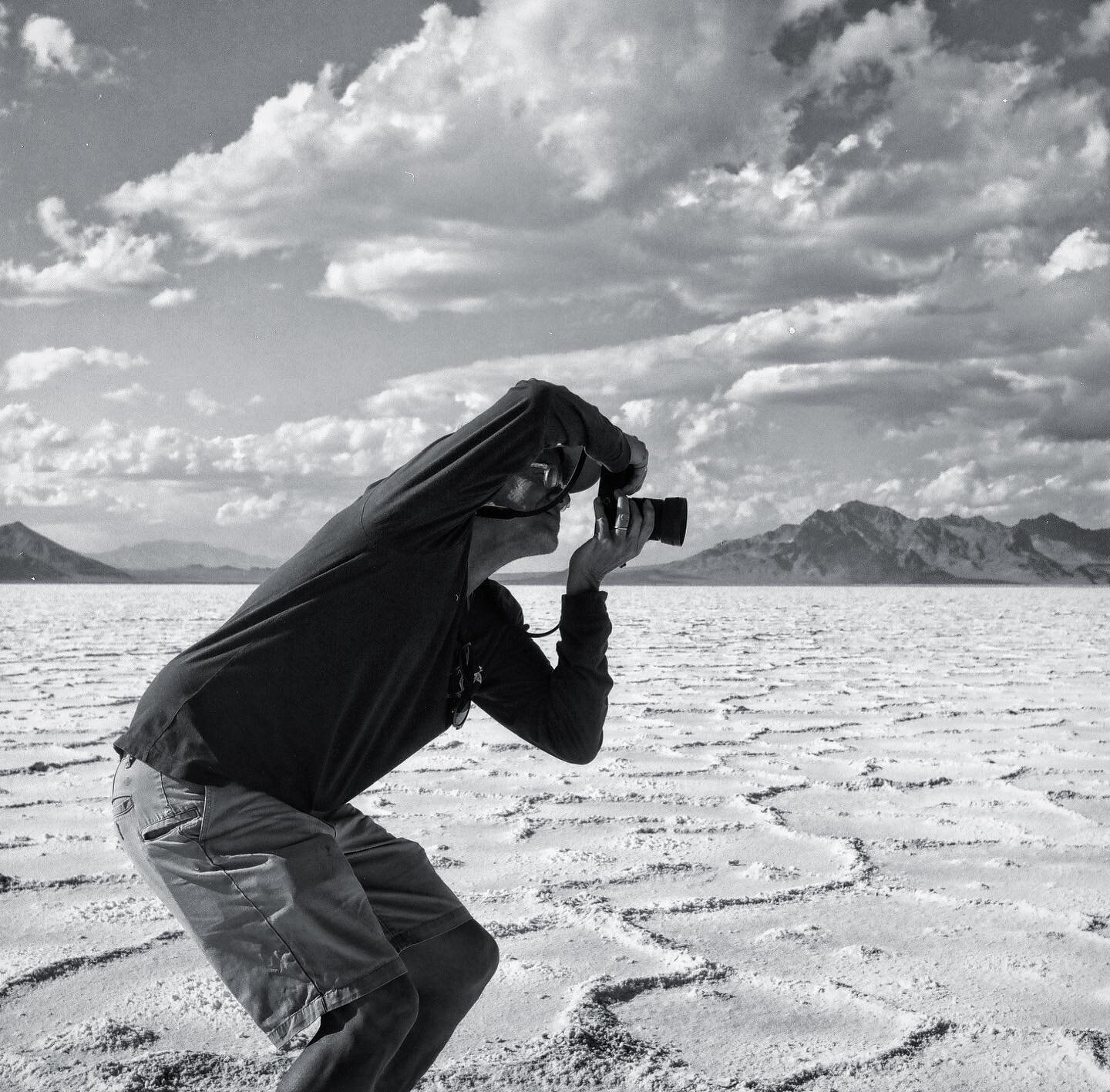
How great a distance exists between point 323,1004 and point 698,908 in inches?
57.9

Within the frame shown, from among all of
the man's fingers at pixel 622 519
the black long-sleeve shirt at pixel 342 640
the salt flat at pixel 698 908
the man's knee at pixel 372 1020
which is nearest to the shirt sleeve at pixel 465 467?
the black long-sleeve shirt at pixel 342 640

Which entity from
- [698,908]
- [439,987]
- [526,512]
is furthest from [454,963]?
[698,908]

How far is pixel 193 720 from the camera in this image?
142cm

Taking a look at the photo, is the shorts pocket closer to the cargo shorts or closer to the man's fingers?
the cargo shorts

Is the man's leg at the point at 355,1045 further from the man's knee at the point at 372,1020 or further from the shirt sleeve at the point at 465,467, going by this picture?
the shirt sleeve at the point at 465,467

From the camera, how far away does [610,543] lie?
1829 millimetres

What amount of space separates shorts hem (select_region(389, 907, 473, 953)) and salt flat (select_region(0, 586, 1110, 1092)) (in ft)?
1.25

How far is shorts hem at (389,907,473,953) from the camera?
162 centimetres

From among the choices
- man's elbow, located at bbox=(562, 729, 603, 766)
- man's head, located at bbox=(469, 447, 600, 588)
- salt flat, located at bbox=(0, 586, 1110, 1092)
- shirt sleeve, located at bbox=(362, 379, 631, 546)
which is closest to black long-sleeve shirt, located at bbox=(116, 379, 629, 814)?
shirt sleeve, located at bbox=(362, 379, 631, 546)

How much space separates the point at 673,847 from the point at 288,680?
194 centimetres

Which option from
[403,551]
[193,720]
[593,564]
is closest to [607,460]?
[593,564]

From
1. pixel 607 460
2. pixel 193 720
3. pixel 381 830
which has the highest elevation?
pixel 607 460

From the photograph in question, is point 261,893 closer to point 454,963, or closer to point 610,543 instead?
point 454,963

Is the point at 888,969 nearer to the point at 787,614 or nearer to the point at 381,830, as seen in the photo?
the point at 381,830
